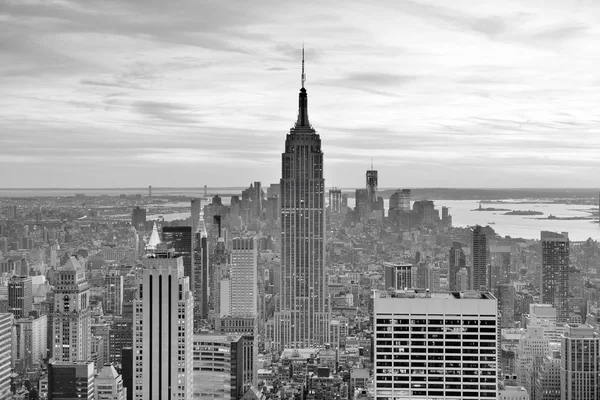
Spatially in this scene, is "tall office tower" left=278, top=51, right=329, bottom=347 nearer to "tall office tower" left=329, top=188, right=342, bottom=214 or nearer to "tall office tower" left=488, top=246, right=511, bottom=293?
"tall office tower" left=329, top=188, right=342, bottom=214

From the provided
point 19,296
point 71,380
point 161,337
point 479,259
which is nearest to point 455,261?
point 479,259

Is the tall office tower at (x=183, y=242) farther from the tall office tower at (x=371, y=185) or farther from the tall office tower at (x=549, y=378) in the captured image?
the tall office tower at (x=549, y=378)

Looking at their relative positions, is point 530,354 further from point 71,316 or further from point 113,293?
point 71,316

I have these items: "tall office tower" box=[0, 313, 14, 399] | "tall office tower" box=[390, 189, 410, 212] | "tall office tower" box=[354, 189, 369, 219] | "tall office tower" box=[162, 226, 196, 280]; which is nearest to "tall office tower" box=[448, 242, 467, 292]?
"tall office tower" box=[390, 189, 410, 212]

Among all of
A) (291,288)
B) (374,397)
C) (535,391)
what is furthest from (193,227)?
(291,288)

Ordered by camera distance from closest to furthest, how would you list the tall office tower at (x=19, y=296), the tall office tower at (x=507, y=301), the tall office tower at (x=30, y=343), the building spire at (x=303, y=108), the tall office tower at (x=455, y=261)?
the tall office tower at (x=30, y=343)
the tall office tower at (x=507, y=301)
the tall office tower at (x=19, y=296)
the tall office tower at (x=455, y=261)
the building spire at (x=303, y=108)

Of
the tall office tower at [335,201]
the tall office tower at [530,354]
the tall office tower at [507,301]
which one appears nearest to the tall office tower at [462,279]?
the tall office tower at [507,301]

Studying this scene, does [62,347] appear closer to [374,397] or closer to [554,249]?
[374,397]
